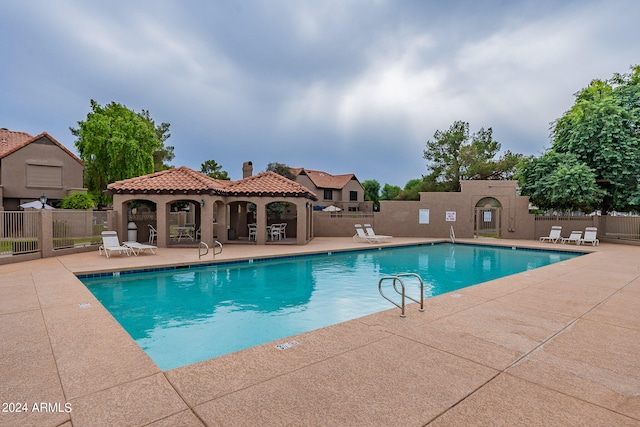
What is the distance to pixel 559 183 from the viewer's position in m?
20.9

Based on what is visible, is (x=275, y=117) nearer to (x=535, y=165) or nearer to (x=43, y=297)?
(x=535, y=165)

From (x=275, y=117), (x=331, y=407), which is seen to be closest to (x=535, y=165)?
(x=275, y=117)

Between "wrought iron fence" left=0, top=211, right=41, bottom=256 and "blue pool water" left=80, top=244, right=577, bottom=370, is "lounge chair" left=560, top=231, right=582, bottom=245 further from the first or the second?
"wrought iron fence" left=0, top=211, right=41, bottom=256

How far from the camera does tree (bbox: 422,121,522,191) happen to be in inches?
1459

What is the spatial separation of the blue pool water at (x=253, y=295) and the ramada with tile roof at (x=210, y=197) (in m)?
4.16

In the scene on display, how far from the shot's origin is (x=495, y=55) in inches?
683

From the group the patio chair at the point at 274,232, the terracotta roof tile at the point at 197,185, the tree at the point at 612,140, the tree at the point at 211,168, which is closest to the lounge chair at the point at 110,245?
the terracotta roof tile at the point at 197,185

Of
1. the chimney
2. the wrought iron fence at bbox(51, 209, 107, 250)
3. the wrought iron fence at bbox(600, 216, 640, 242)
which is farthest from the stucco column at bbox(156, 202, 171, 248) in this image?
the wrought iron fence at bbox(600, 216, 640, 242)

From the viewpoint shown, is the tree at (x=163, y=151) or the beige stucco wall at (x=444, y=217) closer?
the beige stucco wall at (x=444, y=217)

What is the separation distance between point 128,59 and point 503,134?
37904 mm

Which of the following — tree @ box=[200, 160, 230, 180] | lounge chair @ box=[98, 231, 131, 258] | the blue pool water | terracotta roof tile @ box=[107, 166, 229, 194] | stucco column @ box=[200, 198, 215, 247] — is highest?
tree @ box=[200, 160, 230, 180]

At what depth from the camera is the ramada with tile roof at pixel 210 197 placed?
16359mm

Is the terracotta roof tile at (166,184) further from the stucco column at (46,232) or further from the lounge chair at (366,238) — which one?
the lounge chair at (366,238)

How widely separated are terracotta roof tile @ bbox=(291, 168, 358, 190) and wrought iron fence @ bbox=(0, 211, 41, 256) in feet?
108
